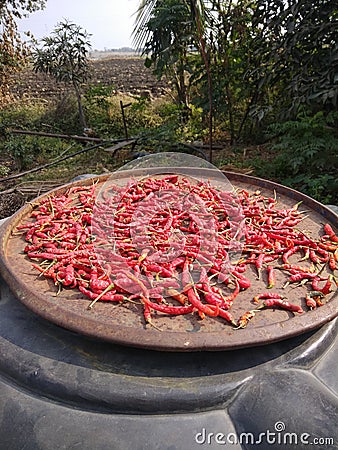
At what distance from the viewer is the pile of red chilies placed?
5.58ft

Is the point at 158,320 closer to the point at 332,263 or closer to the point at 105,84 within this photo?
the point at 332,263

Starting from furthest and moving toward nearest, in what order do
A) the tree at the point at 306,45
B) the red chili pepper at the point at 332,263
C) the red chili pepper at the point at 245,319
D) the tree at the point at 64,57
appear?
the tree at the point at 64,57, the tree at the point at 306,45, the red chili pepper at the point at 332,263, the red chili pepper at the point at 245,319

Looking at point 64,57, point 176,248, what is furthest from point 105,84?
point 176,248

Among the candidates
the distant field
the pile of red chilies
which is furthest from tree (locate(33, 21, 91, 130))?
the pile of red chilies

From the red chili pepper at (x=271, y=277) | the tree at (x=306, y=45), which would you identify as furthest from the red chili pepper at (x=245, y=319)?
the tree at (x=306, y=45)

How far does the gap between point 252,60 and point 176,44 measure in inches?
68.7

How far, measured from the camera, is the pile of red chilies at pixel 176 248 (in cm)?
170

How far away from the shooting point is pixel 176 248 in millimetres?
2057
